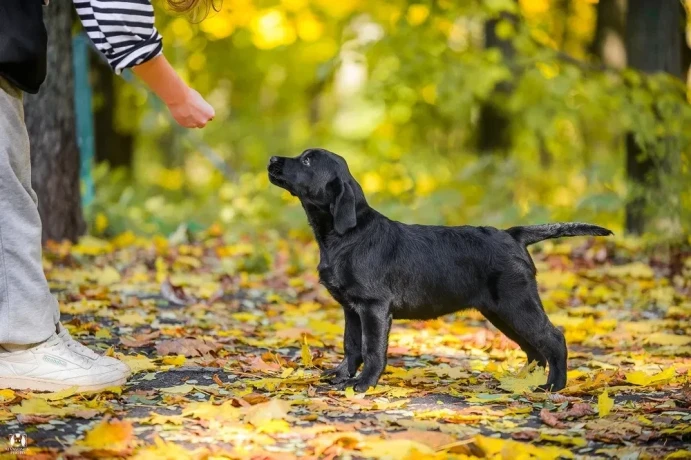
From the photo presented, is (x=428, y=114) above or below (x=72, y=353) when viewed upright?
above

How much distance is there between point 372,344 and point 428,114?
11786 millimetres

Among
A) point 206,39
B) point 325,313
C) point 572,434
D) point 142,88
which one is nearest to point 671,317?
point 325,313

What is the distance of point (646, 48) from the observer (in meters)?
10.4

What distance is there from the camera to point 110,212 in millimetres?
10391

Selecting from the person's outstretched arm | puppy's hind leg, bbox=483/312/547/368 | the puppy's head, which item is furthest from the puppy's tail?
the person's outstretched arm

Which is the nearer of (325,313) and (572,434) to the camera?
(572,434)

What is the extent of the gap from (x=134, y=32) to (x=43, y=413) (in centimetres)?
157

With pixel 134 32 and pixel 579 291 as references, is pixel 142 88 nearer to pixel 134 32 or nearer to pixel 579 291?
pixel 579 291

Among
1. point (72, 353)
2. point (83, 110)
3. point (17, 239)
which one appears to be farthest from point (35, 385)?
point (83, 110)

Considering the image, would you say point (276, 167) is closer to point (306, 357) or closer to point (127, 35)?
point (306, 357)

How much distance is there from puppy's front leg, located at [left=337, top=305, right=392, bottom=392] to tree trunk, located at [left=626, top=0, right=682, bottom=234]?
6.25 m

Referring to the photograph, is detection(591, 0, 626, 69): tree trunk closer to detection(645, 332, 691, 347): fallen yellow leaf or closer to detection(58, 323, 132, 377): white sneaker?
detection(645, 332, 691, 347): fallen yellow leaf

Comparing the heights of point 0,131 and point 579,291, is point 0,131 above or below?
above

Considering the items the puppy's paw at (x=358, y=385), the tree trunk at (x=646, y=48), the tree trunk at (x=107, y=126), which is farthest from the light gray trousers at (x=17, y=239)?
the tree trunk at (x=107, y=126)
